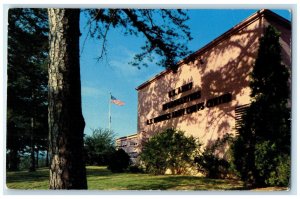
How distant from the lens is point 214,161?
10.8 meters

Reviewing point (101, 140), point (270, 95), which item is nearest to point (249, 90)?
point (270, 95)

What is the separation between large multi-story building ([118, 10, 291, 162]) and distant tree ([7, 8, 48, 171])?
5.37 metres

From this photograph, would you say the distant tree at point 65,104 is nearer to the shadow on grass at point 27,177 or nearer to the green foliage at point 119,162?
the shadow on grass at point 27,177

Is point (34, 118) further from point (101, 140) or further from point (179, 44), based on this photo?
point (179, 44)

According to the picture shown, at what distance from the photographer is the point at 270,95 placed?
8289 mm

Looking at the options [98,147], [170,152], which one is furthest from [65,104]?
[98,147]

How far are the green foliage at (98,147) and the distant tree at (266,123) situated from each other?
14.8 meters

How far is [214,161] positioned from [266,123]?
303 centimetres

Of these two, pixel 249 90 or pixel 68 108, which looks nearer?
pixel 68 108

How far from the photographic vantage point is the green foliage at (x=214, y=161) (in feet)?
33.7

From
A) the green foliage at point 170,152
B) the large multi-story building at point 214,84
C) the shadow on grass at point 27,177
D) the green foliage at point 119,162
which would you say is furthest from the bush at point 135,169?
the shadow on grass at point 27,177

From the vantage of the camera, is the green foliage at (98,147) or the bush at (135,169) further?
the green foliage at (98,147)

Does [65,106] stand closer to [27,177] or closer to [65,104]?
[65,104]
